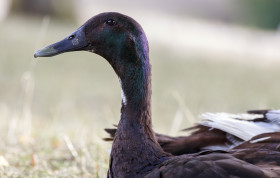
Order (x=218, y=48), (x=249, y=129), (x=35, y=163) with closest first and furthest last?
(x=249, y=129), (x=35, y=163), (x=218, y=48)

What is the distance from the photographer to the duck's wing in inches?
112

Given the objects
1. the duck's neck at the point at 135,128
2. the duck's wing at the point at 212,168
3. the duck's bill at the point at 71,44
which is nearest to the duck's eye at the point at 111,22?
the duck's bill at the point at 71,44

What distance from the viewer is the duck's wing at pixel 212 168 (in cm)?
284

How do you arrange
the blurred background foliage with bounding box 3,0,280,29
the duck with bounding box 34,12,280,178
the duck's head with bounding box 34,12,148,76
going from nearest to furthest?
the duck with bounding box 34,12,280,178
the duck's head with bounding box 34,12,148,76
the blurred background foliage with bounding box 3,0,280,29

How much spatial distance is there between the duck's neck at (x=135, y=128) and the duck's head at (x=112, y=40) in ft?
0.27

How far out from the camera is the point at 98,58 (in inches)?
509

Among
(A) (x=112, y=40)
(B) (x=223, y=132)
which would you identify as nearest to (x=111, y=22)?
(A) (x=112, y=40)

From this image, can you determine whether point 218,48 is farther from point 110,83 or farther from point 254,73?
point 110,83

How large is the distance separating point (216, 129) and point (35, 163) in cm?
153

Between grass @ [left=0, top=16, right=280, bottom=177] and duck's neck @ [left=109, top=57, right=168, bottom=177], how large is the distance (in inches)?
27.9

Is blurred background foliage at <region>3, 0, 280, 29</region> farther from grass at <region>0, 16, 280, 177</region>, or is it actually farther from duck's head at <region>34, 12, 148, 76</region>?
duck's head at <region>34, 12, 148, 76</region>

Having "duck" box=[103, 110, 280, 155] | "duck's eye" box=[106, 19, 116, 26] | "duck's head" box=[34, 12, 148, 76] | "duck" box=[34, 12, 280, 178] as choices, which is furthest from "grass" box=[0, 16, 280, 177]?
"duck's eye" box=[106, 19, 116, 26]

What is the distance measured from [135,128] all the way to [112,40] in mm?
557

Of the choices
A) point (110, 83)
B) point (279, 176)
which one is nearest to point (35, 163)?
point (279, 176)
